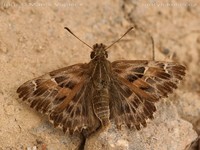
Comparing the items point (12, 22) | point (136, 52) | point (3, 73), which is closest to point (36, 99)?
point (3, 73)

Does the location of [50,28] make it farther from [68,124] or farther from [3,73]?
[68,124]

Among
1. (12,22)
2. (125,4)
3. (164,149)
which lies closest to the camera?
(164,149)

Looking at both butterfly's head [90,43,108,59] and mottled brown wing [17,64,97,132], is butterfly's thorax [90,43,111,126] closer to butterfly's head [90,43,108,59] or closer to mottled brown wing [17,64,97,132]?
butterfly's head [90,43,108,59]

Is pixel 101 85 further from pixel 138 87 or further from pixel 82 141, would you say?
pixel 82 141

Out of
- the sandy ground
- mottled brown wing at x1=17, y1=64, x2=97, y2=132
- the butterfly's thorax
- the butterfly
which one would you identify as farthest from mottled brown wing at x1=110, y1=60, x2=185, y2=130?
the sandy ground

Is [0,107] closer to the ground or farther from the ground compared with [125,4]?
closer to the ground

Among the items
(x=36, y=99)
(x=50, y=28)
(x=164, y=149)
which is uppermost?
(x=50, y=28)

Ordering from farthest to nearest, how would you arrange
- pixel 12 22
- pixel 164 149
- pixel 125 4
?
pixel 125 4 → pixel 12 22 → pixel 164 149

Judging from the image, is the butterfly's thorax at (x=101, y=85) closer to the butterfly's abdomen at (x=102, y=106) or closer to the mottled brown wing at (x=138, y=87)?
the butterfly's abdomen at (x=102, y=106)
